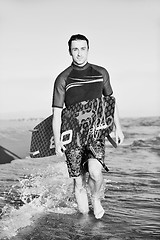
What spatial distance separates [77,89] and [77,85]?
0.02 metres

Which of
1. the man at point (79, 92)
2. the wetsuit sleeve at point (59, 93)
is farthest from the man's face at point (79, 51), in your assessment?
the wetsuit sleeve at point (59, 93)

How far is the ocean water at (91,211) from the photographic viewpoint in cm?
250

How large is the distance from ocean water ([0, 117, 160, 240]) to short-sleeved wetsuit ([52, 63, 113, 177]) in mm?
354

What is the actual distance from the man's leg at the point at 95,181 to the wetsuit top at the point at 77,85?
15.0 inches

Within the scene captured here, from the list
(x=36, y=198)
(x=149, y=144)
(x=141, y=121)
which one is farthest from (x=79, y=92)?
(x=141, y=121)

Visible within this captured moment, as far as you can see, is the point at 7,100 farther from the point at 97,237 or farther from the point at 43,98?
the point at 97,237

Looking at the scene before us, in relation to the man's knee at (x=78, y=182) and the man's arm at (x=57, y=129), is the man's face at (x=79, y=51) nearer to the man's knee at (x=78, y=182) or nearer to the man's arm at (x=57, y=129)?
the man's arm at (x=57, y=129)

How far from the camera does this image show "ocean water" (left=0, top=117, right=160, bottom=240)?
2504 mm

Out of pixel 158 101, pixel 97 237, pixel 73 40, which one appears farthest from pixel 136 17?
pixel 97 237

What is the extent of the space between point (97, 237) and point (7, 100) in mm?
2576

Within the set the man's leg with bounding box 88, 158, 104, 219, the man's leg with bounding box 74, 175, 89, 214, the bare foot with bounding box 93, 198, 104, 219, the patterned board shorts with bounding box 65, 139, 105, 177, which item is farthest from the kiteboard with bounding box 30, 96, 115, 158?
the bare foot with bounding box 93, 198, 104, 219

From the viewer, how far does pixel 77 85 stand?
8.91ft

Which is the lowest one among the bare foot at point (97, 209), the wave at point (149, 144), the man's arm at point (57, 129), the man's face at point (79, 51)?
the wave at point (149, 144)

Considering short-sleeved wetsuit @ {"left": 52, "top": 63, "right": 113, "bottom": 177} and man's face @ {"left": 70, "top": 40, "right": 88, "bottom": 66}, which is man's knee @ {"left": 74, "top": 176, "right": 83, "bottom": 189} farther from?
man's face @ {"left": 70, "top": 40, "right": 88, "bottom": 66}
